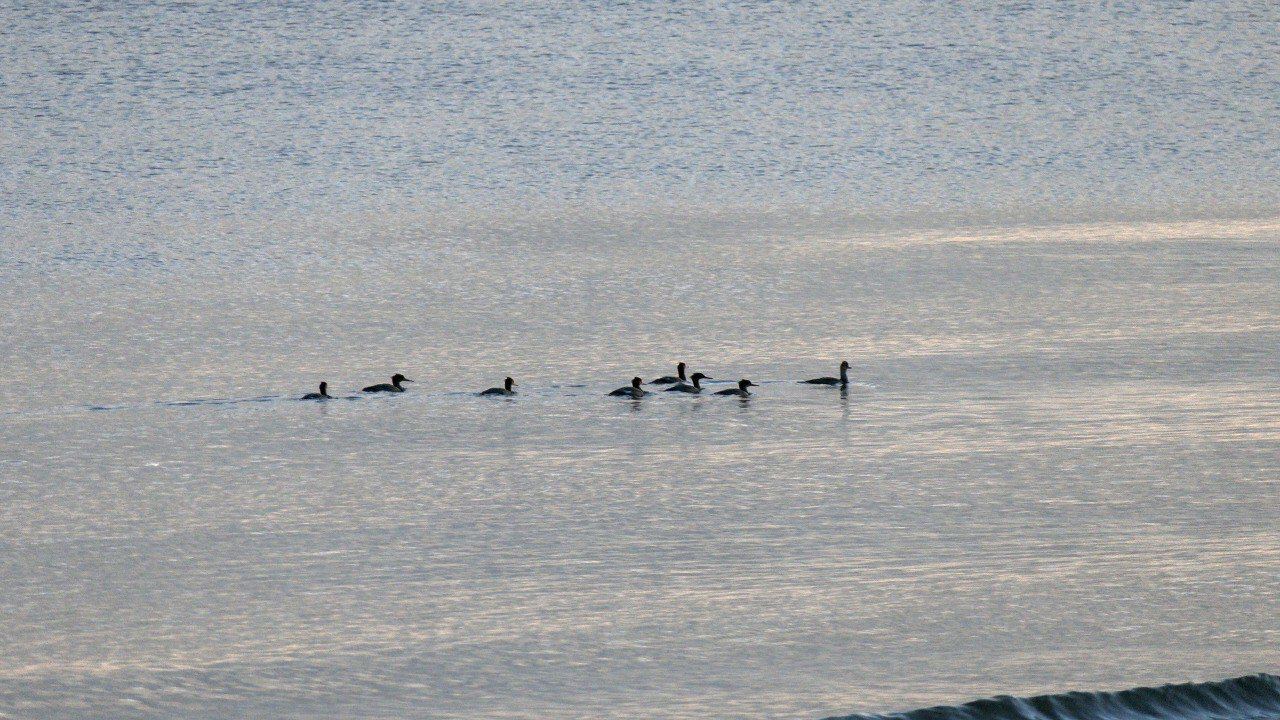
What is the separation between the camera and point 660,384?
23781 millimetres

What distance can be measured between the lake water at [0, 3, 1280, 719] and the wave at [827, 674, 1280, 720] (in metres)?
0.25

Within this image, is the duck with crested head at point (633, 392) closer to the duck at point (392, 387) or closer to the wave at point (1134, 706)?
the duck at point (392, 387)

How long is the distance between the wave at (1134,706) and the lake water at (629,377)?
10.0 inches

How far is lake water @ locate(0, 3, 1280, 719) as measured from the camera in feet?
46.6

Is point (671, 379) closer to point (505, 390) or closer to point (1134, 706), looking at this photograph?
point (505, 390)

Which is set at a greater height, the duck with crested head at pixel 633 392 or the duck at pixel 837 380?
the duck at pixel 837 380

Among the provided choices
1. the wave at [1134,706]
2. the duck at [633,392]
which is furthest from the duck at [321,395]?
the wave at [1134,706]

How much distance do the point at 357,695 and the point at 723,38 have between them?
45.8 meters

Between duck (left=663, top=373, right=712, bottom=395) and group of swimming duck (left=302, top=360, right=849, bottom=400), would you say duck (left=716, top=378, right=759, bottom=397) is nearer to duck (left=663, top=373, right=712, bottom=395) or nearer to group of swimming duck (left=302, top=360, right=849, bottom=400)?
group of swimming duck (left=302, top=360, right=849, bottom=400)

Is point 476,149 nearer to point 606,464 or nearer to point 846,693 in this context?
point 606,464

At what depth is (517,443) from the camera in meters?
21.0

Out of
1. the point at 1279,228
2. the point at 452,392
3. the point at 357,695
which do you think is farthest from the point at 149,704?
the point at 1279,228

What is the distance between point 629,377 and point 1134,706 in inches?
480

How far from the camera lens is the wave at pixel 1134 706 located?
12664 millimetres
